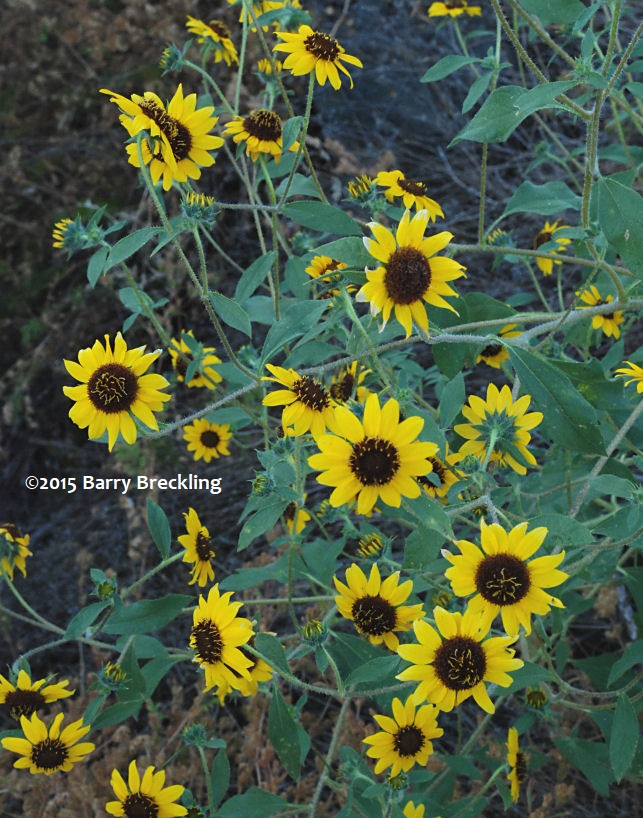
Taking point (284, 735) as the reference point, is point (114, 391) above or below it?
above

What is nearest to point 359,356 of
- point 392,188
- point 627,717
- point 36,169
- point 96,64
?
point 392,188

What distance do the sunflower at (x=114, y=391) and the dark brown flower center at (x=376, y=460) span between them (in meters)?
0.39

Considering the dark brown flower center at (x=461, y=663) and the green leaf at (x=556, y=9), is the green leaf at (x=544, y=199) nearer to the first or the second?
the green leaf at (x=556, y=9)

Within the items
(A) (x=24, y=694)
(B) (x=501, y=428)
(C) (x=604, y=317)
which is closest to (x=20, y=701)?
(A) (x=24, y=694)

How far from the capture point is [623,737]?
1.47 m

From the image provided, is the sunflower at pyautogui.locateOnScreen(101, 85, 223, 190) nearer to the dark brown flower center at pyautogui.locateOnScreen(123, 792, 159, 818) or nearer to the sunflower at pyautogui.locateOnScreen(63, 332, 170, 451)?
the sunflower at pyautogui.locateOnScreen(63, 332, 170, 451)

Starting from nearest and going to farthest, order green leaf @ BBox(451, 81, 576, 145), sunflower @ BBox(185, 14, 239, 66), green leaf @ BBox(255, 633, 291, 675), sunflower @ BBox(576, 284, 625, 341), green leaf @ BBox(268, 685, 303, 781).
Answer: green leaf @ BBox(451, 81, 576, 145) < green leaf @ BBox(255, 633, 291, 675) < green leaf @ BBox(268, 685, 303, 781) < sunflower @ BBox(576, 284, 625, 341) < sunflower @ BBox(185, 14, 239, 66)

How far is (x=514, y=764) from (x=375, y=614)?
50 centimetres

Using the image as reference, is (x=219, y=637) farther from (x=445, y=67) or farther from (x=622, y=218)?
(x=445, y=67)

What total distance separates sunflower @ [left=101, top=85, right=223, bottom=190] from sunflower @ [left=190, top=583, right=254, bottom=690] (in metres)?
0.67

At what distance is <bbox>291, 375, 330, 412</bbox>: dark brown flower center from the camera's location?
→ 1343 millimetres

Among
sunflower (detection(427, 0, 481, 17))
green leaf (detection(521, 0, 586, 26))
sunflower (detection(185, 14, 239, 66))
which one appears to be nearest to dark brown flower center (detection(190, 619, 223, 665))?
green leaf (detection(521, 0, 586, 26))

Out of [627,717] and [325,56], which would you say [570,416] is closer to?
[627,717]

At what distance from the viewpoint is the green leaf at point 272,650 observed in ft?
4.56
